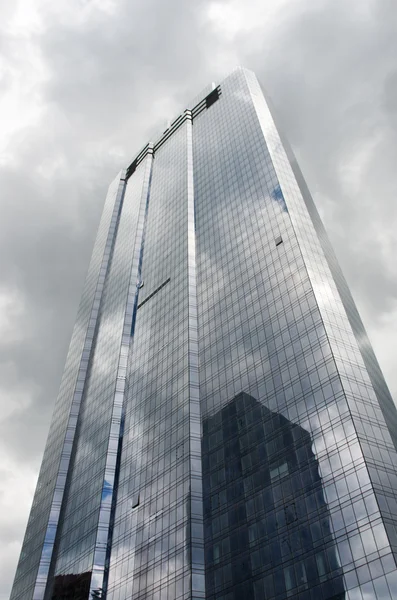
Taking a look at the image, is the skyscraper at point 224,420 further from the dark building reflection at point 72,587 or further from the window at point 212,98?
the window at point 212,98

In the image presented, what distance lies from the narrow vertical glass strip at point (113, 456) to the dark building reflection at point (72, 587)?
1.76 meters

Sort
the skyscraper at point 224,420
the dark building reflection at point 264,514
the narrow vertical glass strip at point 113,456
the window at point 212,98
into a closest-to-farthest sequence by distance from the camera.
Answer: the dark building reflection at point 264,514 < the skyscraper at point 224,420 < the narrow vertical glass strip at point 113,456 < the window at point 212,98

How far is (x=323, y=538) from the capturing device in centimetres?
6397

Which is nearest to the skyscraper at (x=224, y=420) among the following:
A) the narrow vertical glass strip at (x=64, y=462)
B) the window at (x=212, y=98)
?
the narrow vertical glass strip at (x=64, y=462)

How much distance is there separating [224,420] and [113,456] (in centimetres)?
3145

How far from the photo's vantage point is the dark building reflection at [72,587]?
95.8 m

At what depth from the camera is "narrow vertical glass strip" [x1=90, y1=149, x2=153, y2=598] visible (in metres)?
96.0

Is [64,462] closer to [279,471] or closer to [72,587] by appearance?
[72,587]

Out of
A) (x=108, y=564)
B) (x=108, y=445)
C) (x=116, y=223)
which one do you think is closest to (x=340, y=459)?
(x=108, y=564)

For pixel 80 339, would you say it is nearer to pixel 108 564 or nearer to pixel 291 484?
pixel 108 564

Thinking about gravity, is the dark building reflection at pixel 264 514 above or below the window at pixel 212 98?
below

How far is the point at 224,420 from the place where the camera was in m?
90.4

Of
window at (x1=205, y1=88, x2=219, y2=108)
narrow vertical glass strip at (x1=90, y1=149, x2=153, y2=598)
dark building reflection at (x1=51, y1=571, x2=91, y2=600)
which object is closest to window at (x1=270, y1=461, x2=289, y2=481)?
narrow vertical glass strip at (x1=90, y1=149, x2=153, y2=598)

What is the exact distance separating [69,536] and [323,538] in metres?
61.5
